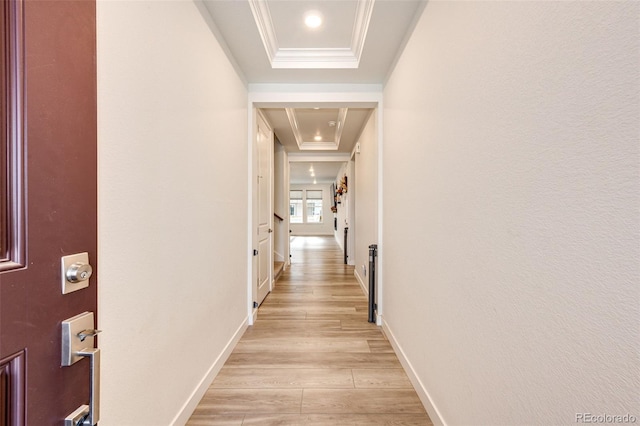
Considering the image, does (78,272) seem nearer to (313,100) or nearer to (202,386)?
(202,386)

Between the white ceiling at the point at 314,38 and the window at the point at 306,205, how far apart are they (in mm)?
10669

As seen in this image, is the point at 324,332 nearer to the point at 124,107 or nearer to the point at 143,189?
the point at 143,189

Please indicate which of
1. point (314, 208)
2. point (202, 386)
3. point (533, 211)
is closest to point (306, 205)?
point (314, 208)

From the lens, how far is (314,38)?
2.27 meters

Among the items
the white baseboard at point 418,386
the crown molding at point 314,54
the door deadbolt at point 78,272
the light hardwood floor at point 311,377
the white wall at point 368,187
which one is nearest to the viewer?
the door deadbolt at point 78,272

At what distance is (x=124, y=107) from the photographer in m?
1.05

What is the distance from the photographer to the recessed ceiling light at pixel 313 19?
1967 mm

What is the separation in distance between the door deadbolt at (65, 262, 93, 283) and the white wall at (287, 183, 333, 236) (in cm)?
1272

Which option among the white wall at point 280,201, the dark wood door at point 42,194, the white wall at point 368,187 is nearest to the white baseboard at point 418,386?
the white wall at point 368,187

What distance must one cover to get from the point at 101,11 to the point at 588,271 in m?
1.62

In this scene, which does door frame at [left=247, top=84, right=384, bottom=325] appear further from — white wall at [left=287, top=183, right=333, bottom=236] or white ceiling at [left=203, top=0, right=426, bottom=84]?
white wall at [left=287, top=183, right=333, bottom=236]

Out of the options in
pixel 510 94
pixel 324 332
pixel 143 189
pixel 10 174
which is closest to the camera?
pixel 10 174

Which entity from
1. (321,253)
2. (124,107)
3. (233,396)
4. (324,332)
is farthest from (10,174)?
(321,253)

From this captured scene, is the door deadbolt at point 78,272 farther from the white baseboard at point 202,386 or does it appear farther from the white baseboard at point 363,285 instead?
the white baseboard at point 363,285
